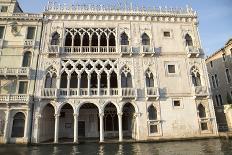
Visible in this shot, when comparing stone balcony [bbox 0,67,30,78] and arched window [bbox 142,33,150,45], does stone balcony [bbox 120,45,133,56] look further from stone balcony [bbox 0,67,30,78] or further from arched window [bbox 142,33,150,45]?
stone balcony [bbox 0,67,30,78]

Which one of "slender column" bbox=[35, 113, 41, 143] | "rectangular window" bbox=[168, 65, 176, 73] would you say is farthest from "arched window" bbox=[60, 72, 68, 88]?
"rectangular window" bbox=[168, 65, 176, 73]

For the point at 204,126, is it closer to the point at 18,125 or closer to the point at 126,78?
the point at 126,78

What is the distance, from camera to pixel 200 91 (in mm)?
22000

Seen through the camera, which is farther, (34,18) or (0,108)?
Answer: (34,18)

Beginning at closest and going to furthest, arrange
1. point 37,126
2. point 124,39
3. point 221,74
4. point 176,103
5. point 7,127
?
1. point 7,127
2. point 37,126
3. point 176,103
4. point 124,39
5. point 221,74

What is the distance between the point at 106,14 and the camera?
23656 millimetres

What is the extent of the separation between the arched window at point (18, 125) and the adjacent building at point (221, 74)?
2496 centimetres

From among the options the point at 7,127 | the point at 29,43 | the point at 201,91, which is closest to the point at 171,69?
the point at 201,91

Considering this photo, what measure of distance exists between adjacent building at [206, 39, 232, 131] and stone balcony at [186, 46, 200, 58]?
29.9ft

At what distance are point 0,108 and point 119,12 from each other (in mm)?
17516

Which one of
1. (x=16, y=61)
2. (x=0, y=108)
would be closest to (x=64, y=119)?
(x=0, y=108)

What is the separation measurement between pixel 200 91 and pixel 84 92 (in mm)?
13489

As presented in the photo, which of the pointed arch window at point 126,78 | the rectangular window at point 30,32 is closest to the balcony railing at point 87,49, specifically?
the pointed arch window at point 126,78

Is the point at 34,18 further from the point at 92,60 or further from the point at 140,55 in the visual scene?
the point at 140,55
